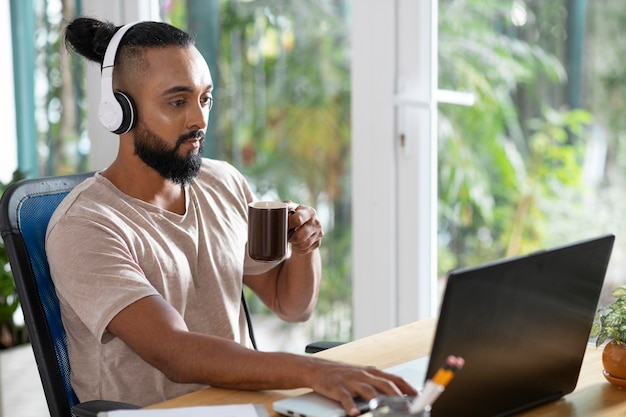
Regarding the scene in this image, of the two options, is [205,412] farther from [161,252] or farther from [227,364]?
[161,252]

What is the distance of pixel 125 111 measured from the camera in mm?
1912

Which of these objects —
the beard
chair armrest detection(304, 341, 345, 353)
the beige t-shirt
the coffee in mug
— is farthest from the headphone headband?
chair armrest detection(304, 341, 345, 353)

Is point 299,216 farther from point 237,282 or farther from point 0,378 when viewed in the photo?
point 0,378

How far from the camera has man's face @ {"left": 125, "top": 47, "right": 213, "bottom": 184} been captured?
1921 millimetres

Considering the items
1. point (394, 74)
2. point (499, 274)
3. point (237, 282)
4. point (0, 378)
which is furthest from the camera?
point (0, 378)

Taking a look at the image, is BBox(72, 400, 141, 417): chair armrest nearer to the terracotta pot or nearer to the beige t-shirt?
the beige t-shirt

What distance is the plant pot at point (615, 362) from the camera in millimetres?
1530

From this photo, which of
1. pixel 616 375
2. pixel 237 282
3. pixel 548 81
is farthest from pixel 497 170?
pixel 616 375

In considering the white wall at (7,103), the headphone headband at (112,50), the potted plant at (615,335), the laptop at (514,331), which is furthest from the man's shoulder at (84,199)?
the white wall at (7,103)

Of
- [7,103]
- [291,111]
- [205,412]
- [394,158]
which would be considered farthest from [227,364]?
[7,103]

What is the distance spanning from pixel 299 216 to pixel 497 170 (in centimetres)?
115

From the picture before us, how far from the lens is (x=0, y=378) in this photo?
3.04m

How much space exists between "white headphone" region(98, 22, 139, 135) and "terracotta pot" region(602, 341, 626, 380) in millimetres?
1034

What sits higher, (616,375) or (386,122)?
(386,122)
